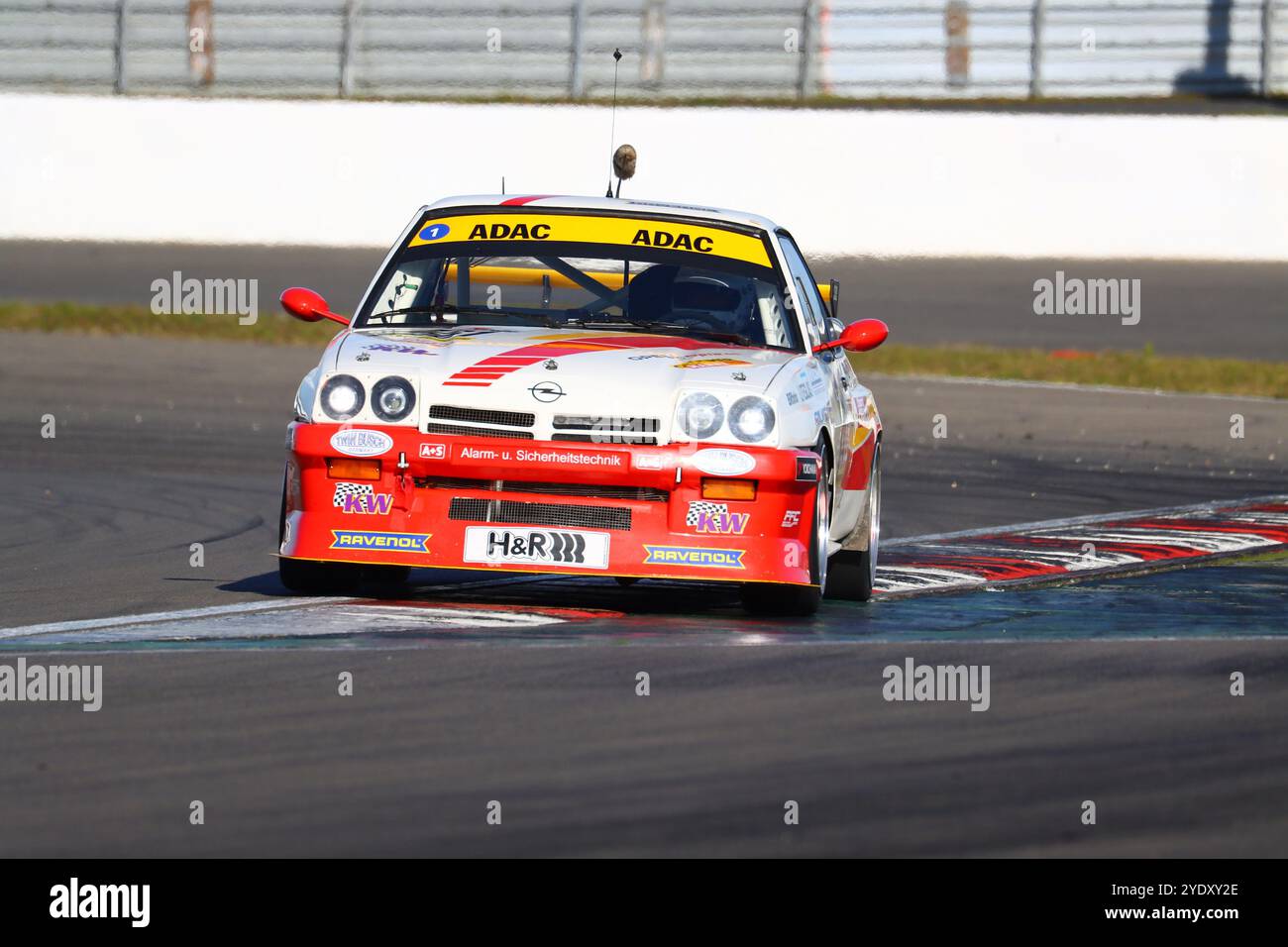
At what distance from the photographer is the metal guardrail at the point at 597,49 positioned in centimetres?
2500

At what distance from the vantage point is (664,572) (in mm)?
7676

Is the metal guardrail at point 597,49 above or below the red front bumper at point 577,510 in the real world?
above

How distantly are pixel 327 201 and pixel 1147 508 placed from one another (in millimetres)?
12997

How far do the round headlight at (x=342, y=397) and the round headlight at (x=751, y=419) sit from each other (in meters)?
1.23

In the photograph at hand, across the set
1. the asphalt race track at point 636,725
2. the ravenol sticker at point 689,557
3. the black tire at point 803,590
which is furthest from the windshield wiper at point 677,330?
the ravenol sticker at point 689,557

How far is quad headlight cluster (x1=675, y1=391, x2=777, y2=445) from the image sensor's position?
778 centimetres

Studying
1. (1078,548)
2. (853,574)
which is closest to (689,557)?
(853,574)

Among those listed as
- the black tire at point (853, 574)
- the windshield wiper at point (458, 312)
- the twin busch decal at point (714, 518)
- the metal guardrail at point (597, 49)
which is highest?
the metal guardrail at point (597, 49)

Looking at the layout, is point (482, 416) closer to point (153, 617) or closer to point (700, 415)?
point (700, 415)

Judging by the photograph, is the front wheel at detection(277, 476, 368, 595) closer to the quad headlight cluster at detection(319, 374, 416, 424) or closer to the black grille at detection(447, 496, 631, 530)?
the quad headlight cluster at detection(319, 374, 416, 424)

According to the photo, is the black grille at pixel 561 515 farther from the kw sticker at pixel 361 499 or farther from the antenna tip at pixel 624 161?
the antenna tip at pixel 624 161

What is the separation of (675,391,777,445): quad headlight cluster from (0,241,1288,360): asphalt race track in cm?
Result: 1308

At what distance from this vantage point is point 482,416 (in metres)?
7.82

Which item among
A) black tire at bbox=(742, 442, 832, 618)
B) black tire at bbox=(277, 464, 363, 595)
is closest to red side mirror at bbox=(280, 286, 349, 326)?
black tire at bbox=(277, 464, 363, 595)
